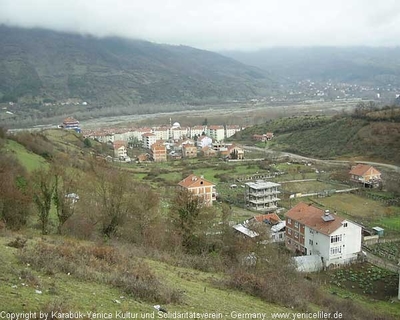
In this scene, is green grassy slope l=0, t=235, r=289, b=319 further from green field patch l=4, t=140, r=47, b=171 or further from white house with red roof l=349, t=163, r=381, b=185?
white house with red roof l=349, t=163, r=381, b=185

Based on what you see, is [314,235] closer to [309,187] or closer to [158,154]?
[309,187]

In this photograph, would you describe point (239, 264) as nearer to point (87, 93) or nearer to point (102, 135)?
point (102, 135)

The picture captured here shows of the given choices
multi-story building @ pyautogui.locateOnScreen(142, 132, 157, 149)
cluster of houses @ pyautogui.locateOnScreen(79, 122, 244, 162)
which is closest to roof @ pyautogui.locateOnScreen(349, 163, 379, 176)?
cluster of houses @ pyautogui.locateOnScreen(79, 122, 244, 162)

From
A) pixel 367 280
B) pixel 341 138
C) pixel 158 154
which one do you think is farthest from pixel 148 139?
pixel 367 280

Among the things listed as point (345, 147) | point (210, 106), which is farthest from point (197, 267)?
point (210, 106)

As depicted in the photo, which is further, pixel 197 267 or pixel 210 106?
pixel 210 106

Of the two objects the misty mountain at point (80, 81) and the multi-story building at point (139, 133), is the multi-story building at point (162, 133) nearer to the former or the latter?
the multi-story building at point (139, 133)
